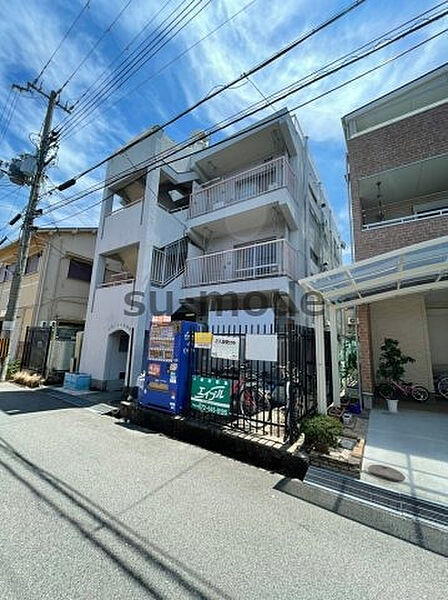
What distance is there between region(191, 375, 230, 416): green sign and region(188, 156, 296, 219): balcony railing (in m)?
6.78

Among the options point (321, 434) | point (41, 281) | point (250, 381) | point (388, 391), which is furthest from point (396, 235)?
point (41, 281)

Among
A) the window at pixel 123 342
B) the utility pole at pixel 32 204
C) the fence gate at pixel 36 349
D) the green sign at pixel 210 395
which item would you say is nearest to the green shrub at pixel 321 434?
the green sign at pixel 210 395

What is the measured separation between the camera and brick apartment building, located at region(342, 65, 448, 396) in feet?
25.0

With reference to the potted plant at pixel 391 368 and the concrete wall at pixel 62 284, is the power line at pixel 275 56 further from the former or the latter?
the concrete wall at pixel 62 284

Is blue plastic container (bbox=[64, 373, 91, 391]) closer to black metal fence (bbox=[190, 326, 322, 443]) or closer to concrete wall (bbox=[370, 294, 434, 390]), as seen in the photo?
black metal fence (bbox=[190, 326, 322, 443])

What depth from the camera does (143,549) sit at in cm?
239

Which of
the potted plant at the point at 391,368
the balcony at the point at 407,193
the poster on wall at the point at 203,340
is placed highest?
the balcony at the point at 407,193

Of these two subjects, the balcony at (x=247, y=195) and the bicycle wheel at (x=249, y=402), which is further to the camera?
the balcony at (x=247, y=195)

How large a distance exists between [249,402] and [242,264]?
557 centimetres

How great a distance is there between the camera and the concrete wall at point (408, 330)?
27.6ft

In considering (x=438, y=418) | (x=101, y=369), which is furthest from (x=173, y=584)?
(x=101, y=369)

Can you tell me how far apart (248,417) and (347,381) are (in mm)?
6521

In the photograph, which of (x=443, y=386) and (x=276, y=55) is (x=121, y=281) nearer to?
(x=276, y=55)

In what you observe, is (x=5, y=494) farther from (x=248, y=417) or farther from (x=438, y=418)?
(x=438, y=418)
